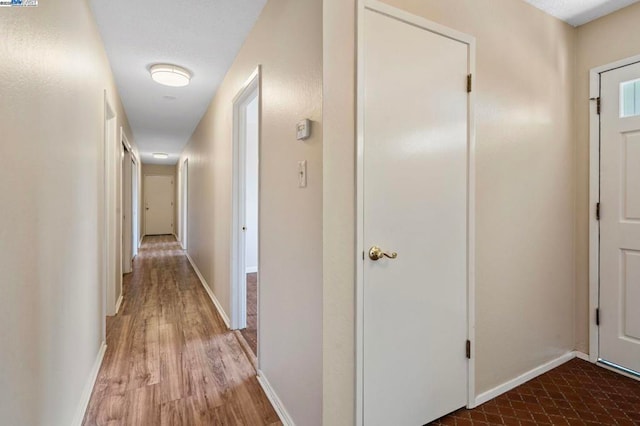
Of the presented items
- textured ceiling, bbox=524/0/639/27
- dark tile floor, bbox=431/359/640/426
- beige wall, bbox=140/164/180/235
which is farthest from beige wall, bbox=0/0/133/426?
beige wall, bbox=140/164/180/235

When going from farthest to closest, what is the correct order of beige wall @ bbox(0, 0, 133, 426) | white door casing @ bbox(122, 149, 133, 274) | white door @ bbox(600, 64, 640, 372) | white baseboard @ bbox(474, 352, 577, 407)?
white door casing @ bbox(122, 149, 133, 274) < white door @ bbox(600, 64, 640, 372) < white baseboard @ bbox(474, 352, 577, 407) < beige wall @ bbox(0, 0, 133, 426)

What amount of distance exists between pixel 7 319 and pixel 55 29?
122 cm

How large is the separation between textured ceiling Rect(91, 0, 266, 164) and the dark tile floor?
283cm

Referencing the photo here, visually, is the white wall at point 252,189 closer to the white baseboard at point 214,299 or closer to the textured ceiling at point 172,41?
the white baseboard at point 214,299

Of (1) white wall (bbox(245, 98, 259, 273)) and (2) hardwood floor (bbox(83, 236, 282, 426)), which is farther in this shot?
(1) white wall (bbox(245, 98, 259, 273))

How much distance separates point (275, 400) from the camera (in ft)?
5.94

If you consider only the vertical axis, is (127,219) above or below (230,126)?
below

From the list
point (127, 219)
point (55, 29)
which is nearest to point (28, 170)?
point (55, 29)

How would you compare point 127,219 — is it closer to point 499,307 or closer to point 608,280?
point 499,307

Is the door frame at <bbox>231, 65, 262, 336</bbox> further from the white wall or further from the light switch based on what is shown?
the white wall

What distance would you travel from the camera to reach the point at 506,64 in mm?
1958

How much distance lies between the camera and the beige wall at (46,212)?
0.95 m

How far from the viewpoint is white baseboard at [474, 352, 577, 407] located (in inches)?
73.1

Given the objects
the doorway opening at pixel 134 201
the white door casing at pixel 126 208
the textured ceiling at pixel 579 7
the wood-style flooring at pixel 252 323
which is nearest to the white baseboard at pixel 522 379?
the wood-style flooring at pixel 252 323
